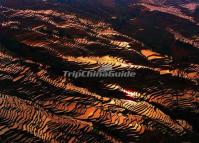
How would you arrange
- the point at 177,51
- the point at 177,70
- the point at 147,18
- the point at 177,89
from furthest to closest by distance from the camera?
the point at 147,18, the point at 177,51, the point at 177,70, the point at 177,89

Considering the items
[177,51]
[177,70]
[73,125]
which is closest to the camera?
[73,125]

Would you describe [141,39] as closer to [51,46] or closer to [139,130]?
[51,46]

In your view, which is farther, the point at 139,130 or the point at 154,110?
the point at 154,110

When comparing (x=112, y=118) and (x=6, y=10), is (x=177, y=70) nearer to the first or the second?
(x=112, y=118)

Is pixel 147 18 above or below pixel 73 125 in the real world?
below

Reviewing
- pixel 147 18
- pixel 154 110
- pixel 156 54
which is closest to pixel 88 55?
pixel 156 54

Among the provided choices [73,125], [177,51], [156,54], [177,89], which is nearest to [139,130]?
[73,125]
